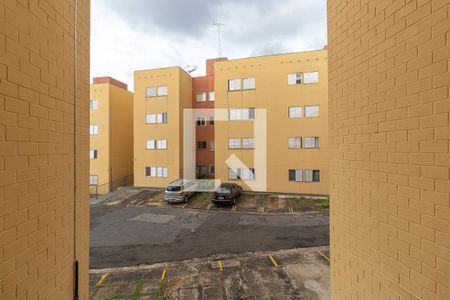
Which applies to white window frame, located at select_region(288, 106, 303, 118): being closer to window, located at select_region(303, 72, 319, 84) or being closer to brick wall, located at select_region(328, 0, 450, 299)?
window, located at select_region(303, 72, 319, 84)

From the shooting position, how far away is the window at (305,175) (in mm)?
21391

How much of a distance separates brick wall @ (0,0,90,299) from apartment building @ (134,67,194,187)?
70.7 feet

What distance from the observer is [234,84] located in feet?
77.0

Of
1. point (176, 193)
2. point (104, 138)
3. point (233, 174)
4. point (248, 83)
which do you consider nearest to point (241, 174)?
point (233, 174)

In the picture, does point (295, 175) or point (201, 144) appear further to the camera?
point (201, 144)

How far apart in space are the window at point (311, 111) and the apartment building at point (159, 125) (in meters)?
13.1

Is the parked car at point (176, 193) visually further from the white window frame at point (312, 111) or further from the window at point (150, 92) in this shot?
the white window frame at point (312, 111)

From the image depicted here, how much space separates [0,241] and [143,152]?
80.7ft

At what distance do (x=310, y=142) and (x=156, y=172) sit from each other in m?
16.2

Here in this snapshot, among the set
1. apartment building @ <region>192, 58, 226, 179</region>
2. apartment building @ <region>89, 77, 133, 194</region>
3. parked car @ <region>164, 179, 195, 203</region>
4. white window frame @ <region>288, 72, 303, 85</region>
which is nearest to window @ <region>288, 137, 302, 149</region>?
white window frame @ <region>288, 72, 303, 85</region>

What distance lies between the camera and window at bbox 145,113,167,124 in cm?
2543

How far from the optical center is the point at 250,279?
7.95 metres

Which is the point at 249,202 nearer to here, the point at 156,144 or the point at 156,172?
the point at 156,172

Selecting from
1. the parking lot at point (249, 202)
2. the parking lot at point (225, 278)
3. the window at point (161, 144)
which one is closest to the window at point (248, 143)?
the parking lot at point (249, 202)
